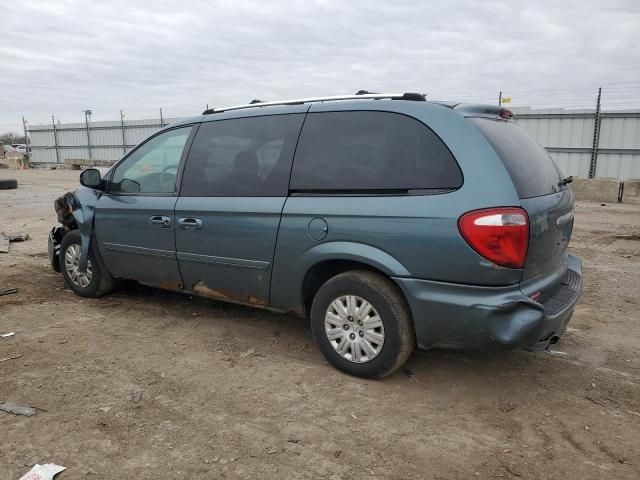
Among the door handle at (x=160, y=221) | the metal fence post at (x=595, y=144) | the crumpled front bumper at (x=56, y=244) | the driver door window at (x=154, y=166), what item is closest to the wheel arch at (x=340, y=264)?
the door handle at (x=160, y=221)

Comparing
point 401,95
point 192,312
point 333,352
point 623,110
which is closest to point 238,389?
point 333,352

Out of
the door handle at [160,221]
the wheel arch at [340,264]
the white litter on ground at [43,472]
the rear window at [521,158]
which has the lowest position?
the white litter on ground at [43,472]

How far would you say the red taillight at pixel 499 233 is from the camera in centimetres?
283

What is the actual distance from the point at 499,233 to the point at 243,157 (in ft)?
6.65

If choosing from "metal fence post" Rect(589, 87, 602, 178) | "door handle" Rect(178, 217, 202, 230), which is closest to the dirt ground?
"door handle" Rect(178, 217, 202, 230)

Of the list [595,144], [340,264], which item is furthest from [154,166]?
[595,144]

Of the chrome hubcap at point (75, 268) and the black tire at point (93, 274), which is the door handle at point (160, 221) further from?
the chrome hubcap at point (75, 268)

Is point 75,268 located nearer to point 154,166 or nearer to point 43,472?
point 154,166

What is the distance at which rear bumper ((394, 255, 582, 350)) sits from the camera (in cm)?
290

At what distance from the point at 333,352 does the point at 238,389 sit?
2.23ft

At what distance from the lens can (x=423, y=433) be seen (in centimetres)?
284

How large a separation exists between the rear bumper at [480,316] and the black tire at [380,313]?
0.27 feet

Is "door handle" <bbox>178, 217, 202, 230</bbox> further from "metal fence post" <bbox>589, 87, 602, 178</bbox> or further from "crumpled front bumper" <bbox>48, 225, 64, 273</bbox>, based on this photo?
"metal fence post" <bbox>589, 87, 602, 178</bbox>

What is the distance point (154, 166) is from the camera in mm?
4602
